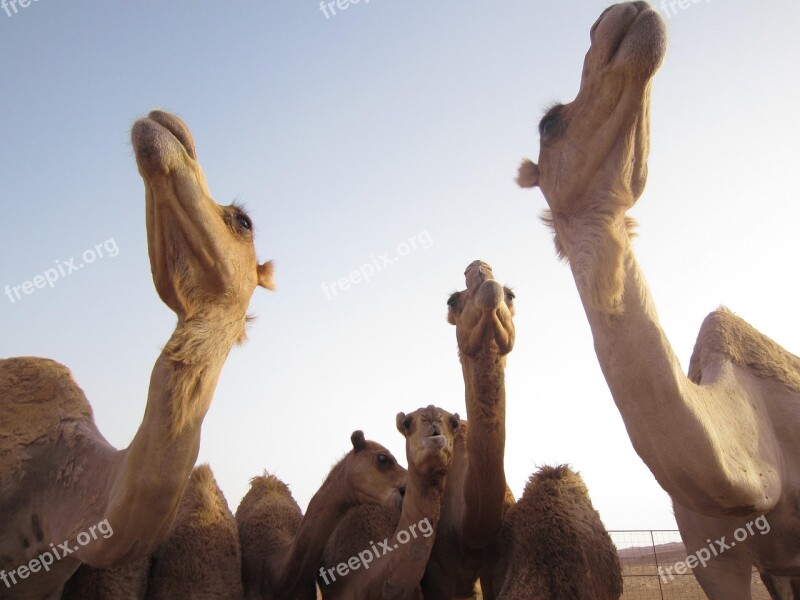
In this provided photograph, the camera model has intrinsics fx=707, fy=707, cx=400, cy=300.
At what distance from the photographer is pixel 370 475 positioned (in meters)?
6.50

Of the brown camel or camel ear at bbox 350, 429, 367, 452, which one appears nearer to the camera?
the brown camel

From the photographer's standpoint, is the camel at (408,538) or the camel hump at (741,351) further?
the camel at (408,538)

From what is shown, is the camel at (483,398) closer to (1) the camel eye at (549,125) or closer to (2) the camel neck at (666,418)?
(1) the camel eye at (549,125)

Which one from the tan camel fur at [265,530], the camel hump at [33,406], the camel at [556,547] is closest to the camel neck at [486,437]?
the camel at [556,547]

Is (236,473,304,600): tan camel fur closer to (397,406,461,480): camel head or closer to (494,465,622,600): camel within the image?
(397,406,461,480): camel head

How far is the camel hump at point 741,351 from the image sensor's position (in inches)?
192

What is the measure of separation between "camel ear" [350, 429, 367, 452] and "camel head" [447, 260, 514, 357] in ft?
5.74

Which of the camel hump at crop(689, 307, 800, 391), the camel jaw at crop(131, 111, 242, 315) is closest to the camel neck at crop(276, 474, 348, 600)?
the camel jaw at crop(131, 111, 242, 315)

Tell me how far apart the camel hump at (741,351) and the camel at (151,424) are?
10.6 feet

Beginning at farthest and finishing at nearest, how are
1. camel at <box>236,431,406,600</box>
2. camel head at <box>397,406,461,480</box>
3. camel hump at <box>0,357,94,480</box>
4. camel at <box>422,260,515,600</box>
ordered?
1. camel at <box>236,431,406,600</box>
2. camel at <box>422,260,515,600</box>
3. camel head at <box>397,406,461,480</box>
4. camel hump at <box>0,357,94,480</box>

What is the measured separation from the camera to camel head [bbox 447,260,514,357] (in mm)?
5066

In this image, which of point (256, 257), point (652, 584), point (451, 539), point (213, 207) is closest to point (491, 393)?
point (451, 539)

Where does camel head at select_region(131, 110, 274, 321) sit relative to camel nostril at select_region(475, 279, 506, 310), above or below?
above

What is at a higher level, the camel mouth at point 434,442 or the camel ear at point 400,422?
the camel ear at point 400,422
